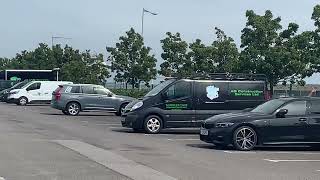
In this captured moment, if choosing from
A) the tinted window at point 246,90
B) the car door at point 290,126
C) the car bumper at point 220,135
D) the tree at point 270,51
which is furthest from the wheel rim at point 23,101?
the car door at point 290,126

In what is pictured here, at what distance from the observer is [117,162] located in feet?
40.0

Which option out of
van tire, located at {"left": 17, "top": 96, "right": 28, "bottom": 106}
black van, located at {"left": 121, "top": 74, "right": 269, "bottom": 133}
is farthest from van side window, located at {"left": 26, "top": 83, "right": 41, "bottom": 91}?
black van, located at {"left": 121, "top": 74, "right": 269, "bottom": 133}

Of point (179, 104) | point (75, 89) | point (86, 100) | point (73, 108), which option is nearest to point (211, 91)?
point (179, 104)

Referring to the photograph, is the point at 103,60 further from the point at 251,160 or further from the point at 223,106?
the point at 251,160

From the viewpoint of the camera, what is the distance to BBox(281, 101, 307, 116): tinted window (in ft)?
50.6

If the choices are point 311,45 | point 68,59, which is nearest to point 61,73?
point 68,59

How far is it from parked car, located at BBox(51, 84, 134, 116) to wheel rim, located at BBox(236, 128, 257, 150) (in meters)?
15.9

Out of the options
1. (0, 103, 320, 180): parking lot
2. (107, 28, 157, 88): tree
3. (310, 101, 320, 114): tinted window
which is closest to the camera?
(0, 103, 320, 180): parking lot

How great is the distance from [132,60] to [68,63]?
15306 mm

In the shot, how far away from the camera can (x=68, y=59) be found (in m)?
69.4

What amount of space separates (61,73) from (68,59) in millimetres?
9329

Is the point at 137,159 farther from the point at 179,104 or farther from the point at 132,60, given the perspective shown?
the point at 132,60

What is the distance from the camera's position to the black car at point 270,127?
15109mm

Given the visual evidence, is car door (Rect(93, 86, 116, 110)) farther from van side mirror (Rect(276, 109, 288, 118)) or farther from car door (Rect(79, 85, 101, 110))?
van side mirror (Rect(276, 109, 288, 118))
